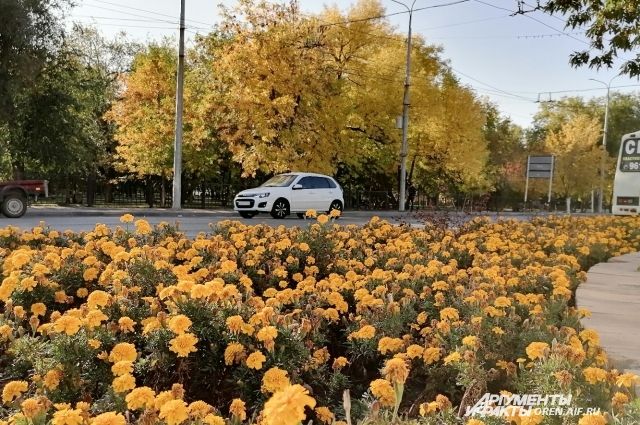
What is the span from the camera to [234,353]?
3139 millimetres

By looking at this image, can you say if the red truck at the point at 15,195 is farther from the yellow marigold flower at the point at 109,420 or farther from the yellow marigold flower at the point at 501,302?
the yellow marigold flower at the point at 109,420

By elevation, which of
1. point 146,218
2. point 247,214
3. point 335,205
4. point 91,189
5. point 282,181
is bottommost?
point 146,218

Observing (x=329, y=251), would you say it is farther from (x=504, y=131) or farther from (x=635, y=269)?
(x=504, y=131)

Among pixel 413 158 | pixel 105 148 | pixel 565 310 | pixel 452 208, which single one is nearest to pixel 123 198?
pixel 105 148

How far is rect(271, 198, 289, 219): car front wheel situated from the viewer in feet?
68.1

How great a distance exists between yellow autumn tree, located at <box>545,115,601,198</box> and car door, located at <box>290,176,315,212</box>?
127 ft

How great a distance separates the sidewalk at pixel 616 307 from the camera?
4383 mm

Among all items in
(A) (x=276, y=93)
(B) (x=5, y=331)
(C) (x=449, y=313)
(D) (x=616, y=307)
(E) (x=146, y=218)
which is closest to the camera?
(B) (x=5, y=331)

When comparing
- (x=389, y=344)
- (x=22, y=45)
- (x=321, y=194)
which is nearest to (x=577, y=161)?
(x=321, y=194)

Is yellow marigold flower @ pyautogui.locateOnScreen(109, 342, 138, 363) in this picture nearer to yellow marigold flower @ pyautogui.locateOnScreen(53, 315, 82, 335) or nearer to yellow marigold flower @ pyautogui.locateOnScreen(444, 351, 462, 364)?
yellow marigold flower @ pyautogui.locateOnScreen(53, 315, 82, 335)

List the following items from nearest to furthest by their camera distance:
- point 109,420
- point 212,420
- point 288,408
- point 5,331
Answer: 1. point 288,408
2. point 109,420
3. point 212,420
4. point 5,331

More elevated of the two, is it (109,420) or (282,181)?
(282,181)

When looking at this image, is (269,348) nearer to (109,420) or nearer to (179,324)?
(179,324)

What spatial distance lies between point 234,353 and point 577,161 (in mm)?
58742
